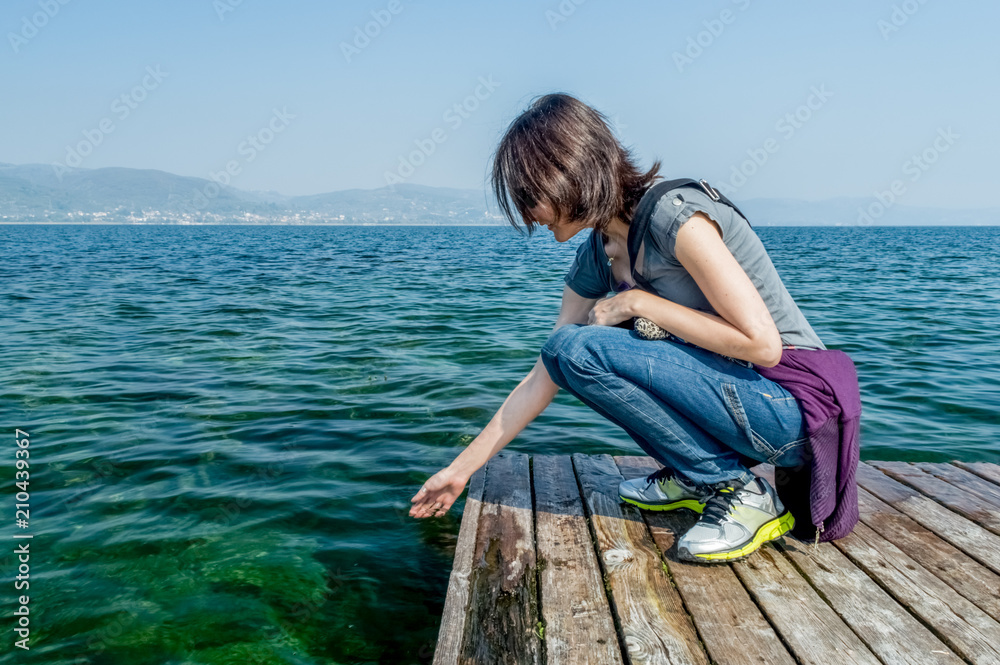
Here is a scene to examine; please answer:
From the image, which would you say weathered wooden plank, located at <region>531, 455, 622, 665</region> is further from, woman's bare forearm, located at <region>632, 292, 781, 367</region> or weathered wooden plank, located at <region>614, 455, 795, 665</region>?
woman's bare forearm, located at <region>632, 292, 781, 367</region>

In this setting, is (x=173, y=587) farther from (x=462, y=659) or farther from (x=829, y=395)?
(x=829, y=395)

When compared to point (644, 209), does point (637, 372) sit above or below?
below

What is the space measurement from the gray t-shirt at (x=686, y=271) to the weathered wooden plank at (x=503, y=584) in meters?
1.10

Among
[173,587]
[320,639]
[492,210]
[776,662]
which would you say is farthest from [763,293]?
[173,587]

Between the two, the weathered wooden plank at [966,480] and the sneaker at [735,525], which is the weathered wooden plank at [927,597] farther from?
the weathered wooden plank at [966,480]

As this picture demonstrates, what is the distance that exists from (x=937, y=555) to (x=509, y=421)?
5.39 feet

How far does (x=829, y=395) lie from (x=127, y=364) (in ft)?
24.8

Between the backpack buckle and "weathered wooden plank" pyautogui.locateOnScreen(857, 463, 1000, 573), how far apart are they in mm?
1623

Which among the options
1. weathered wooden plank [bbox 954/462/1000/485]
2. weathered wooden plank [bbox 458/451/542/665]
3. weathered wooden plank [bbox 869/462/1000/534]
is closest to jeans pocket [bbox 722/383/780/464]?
weathered wooden plank [bbox 458/451/542/665]

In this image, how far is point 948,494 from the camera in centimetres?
326

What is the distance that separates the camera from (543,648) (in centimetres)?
202

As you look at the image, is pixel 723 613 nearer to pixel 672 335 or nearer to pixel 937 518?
pixel 672 335

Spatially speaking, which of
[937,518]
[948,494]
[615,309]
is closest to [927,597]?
[937,518]

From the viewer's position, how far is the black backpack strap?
2.34 m
